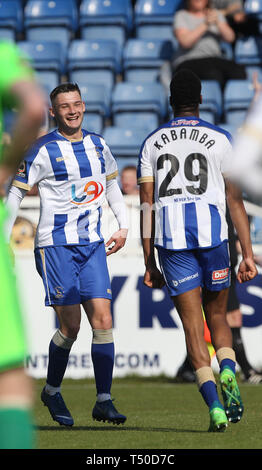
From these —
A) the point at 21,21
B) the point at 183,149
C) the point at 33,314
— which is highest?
the point at 21,21

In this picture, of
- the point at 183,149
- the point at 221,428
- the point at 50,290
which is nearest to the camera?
the point at 221,428

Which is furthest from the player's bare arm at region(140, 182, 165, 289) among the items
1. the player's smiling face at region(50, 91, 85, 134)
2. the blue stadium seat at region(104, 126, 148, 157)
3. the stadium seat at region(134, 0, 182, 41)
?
the stadium seat at region(134, 0, 182, 41)

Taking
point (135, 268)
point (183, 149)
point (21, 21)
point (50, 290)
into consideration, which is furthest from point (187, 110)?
point (21, 21)

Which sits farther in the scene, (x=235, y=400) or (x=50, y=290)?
(x=50, y=290)

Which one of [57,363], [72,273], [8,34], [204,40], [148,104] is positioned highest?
[8,34]

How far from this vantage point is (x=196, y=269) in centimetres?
590

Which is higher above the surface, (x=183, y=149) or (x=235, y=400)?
(x=183, y=149)

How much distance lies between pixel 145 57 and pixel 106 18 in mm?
1286

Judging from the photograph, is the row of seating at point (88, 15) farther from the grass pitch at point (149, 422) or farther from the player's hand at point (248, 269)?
the player's hand at point (248, 269)

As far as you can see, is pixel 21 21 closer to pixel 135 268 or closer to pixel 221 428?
pixel 135 268

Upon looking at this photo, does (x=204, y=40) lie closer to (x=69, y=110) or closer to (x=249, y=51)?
(x=249, y=51)

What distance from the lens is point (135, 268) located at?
9.98 metres

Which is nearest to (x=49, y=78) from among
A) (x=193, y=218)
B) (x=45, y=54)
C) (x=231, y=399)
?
(x=45, y=54)

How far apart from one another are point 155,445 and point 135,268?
4.83 metres
